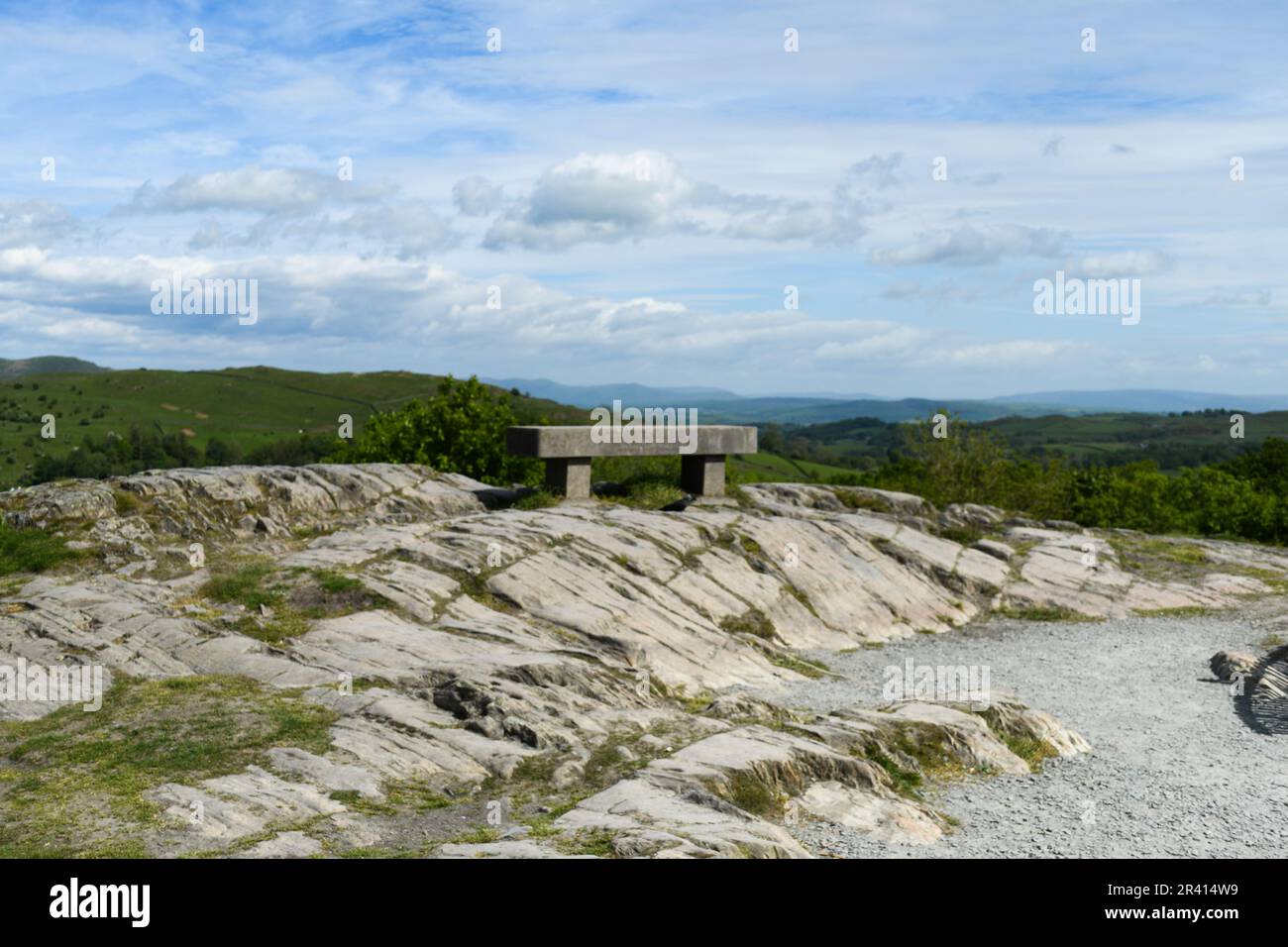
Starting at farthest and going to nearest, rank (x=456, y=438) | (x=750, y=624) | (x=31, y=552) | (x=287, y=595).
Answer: (x=456, y=438)
(x=750, y=624)
(x=31, y=552)
(x=287, y=595)

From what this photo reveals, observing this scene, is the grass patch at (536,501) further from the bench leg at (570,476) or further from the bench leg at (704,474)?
the bench leg at (704,474)

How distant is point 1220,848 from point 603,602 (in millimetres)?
14685

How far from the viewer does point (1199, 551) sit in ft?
130

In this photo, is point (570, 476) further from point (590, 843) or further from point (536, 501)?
point (590, 843)

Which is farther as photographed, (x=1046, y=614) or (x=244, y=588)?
(x=1046, y=614)

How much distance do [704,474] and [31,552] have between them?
22.5 metres

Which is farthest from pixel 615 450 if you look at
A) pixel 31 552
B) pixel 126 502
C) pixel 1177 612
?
pixel 1177 612

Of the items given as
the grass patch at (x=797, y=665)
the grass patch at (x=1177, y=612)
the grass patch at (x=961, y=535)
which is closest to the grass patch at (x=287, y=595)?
the grass patch at (x=797, y=665)

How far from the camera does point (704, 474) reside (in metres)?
37.5

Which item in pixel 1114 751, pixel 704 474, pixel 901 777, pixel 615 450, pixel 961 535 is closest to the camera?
pixel 901 777

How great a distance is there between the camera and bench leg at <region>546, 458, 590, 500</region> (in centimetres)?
3431

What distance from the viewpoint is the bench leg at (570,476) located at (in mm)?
34312

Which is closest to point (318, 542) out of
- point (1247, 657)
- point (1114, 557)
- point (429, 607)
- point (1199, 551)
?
point (429, 607)

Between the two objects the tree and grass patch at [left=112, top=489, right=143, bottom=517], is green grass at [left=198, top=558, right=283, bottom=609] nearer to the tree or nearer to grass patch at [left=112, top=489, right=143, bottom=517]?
grass patch at [left=112, top=489, right=143, bottom=517]
